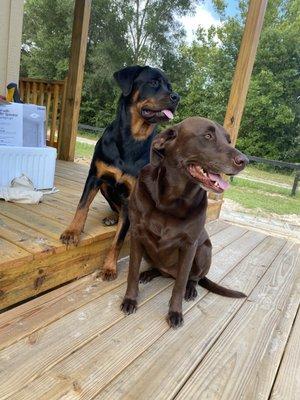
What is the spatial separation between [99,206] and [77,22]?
2682mm

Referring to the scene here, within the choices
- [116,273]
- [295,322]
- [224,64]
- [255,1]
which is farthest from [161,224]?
[224,64]

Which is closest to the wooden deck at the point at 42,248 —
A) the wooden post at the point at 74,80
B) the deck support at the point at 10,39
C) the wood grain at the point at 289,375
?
the wood grain at the point at 289,375

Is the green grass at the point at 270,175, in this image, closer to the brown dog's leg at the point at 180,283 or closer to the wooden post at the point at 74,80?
the wooden post at the point at 74,80

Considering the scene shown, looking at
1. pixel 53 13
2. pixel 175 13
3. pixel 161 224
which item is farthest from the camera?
pixel 53 13

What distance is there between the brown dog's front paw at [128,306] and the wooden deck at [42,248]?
408 millimetres

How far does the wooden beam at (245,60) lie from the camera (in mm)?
3381

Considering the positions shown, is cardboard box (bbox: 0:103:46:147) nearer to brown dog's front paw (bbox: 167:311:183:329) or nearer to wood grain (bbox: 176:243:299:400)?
brown dog's front paw (bbox: 167:311:183:329)

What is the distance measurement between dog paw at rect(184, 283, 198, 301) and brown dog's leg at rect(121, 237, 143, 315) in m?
0.34

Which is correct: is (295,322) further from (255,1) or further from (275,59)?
(275,59)

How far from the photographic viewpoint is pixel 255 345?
168 centimetres

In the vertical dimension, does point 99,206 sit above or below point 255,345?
above

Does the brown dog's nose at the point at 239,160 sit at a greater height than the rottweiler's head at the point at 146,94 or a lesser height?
lesser

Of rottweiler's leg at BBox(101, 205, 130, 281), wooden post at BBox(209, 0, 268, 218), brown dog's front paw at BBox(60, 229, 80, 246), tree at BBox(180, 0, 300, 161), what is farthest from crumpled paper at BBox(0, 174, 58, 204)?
tree at BBox(180, 0, 300, 161)

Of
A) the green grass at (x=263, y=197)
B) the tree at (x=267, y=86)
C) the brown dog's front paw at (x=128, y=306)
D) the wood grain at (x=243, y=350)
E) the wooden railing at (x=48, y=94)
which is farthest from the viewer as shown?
the tree at (x=267, y=86)
